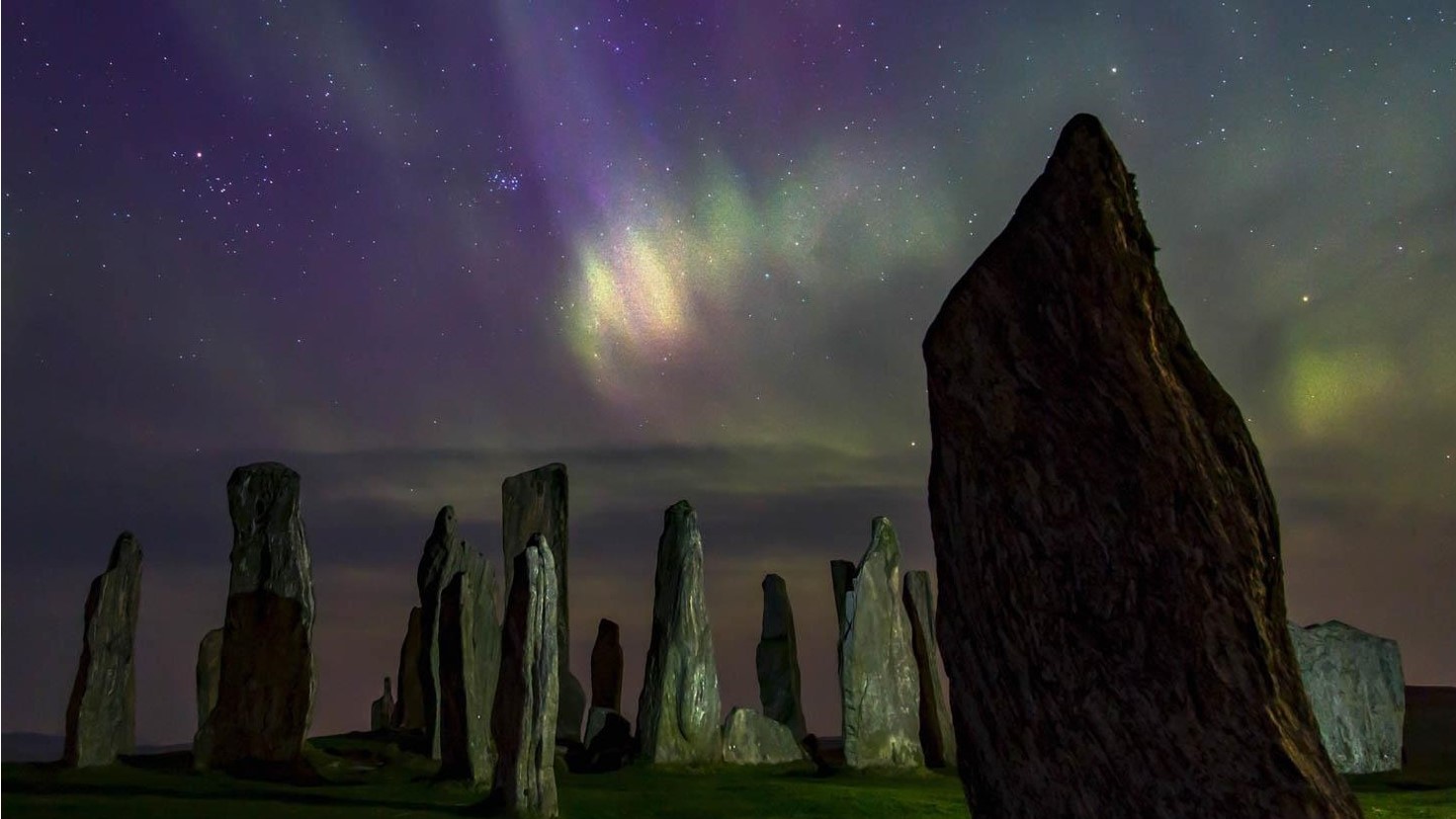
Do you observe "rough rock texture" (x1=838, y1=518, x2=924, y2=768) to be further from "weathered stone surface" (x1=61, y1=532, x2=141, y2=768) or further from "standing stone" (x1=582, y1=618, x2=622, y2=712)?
"weathered stone surface" (x1=61, y1=532, x2=141, y2=768)

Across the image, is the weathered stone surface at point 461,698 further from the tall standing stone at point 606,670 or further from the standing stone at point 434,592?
the tall standing stone at point 606,670

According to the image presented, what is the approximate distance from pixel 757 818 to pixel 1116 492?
9.39 metres

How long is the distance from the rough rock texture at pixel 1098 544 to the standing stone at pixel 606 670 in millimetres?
20940

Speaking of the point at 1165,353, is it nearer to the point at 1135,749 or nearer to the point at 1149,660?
the point at 1149,660

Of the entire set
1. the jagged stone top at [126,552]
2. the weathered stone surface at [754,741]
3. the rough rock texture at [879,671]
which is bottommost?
the weathered stone surface at [754,741]

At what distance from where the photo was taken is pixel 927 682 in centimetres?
2070

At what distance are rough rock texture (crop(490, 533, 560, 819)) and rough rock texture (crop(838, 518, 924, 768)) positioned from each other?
710cm

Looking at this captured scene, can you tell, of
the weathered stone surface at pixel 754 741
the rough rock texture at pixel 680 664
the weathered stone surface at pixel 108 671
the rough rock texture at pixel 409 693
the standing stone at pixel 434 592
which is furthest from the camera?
the rough rock texture at pixel 409 693

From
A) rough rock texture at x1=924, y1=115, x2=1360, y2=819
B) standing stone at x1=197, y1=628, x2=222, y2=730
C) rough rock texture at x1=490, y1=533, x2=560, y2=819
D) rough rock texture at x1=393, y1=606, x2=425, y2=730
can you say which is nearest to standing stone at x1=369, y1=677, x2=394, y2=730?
rough rock texture at x1=393, y1=606, x2=425, y2=730

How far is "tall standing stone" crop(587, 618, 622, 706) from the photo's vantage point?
24.9m

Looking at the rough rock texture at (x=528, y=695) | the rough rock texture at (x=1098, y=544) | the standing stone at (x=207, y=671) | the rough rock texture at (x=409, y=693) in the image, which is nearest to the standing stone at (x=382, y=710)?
the rough rock texture at (x=409, y=693)

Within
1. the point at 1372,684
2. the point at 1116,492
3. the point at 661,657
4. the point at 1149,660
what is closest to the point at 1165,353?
the point at 1116,492

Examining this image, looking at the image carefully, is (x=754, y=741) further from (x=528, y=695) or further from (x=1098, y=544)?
(x=1098, y=544)

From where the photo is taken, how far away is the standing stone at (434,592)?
17842mm
